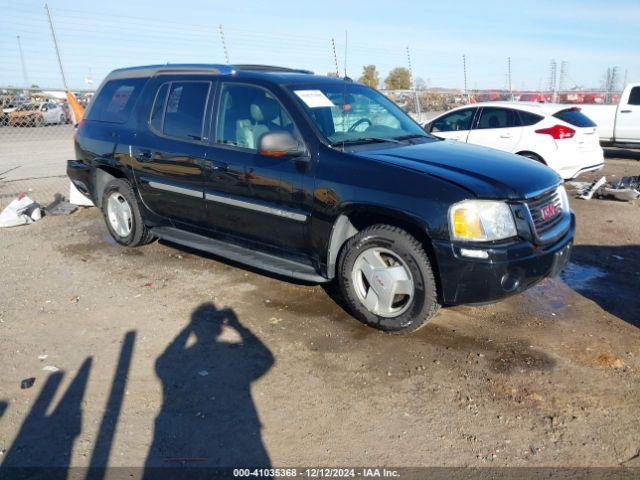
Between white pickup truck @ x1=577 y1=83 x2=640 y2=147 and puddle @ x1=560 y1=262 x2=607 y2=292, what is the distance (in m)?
10.7

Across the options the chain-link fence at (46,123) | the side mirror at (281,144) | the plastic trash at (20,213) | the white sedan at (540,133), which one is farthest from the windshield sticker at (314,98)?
the chain-link fence at (46,123)

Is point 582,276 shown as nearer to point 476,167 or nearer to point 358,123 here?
point 476,167

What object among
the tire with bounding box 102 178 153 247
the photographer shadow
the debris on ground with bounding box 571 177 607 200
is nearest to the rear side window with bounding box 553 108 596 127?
the debris on ground with bounding box 571 177 607 200

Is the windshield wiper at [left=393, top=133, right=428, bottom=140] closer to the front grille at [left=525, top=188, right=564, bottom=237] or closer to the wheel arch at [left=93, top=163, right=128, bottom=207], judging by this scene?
the front grille at [left=525, top=188, right=564, bottom=237]

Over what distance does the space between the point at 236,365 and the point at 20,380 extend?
1368 mm

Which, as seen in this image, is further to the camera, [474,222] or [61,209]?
[61,209]

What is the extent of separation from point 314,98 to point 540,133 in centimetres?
605

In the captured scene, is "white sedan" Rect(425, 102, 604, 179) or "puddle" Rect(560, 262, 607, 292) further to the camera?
"white sedan" Rect(425, 102, 604, 179)

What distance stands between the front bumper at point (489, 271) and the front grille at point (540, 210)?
0.17 meters

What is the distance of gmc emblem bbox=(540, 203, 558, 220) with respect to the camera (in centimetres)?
392

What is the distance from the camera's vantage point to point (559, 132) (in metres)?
9.14

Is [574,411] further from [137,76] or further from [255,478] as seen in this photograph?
[137,76]

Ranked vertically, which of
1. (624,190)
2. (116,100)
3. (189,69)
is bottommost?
(624,190)

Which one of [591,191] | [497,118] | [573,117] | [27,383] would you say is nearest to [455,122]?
[497,118]
